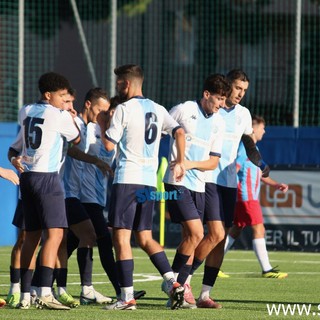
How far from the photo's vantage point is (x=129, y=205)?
10.5 meters

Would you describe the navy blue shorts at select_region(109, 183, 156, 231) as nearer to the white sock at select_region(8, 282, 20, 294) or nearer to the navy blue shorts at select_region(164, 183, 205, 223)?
the navy blue shorts at select_region(164, 183, 205, 223)

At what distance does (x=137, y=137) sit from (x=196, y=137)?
79cm

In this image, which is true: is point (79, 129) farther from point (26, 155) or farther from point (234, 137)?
point (234, 137)

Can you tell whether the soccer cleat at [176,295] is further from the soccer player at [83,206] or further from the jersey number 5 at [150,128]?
the jersey number 5 at [150,128]

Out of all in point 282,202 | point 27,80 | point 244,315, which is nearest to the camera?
point 244,315

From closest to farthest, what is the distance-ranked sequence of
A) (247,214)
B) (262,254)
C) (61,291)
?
(61,291), (262,254), (247,214)

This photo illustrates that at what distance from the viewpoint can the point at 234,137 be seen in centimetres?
1191

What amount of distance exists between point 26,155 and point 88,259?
5.16ft

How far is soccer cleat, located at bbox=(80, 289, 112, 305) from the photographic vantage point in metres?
11.3

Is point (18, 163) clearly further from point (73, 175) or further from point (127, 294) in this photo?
point (73, 175)

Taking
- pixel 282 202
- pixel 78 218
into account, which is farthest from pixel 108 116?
pixel 282 202

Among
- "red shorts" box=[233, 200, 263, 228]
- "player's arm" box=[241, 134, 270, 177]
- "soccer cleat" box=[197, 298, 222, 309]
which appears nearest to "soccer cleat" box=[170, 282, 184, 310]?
"soccer cleat" box=[197, 298, 222, 309]

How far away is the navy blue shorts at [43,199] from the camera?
406 inches

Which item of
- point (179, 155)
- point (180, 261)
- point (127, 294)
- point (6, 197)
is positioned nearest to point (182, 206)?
point (180, 261)
